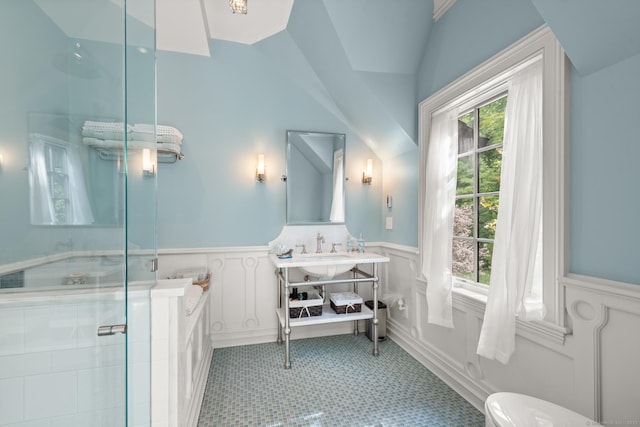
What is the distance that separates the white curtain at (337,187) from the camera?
2.83 meters

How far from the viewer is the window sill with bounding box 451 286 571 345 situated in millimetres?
1312

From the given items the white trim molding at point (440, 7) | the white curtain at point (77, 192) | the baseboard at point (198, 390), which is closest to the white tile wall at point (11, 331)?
the white curtain at point (77, 192)

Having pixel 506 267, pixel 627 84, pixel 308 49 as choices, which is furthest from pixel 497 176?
pixel 308 49

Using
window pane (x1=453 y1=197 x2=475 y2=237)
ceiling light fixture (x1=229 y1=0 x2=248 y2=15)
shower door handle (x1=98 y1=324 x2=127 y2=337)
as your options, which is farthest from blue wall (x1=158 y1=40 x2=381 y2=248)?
shower door handle (x1=98 y1=324 x2=127 y2=337)

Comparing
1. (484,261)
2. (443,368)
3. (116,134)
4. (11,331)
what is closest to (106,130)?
(116,134)

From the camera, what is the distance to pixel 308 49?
2.53m

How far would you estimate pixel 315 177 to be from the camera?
2775mm

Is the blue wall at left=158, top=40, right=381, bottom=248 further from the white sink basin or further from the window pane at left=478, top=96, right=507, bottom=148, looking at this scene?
the window pane at left=478, top=96, right=507, bottom=148

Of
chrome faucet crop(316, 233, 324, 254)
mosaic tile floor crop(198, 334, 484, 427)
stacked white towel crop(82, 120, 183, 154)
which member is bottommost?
mosaic tile floor crop(198, 334, 484, 427)

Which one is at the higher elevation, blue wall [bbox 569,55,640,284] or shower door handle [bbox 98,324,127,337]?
blue wall [bbox 569,55,640,284]

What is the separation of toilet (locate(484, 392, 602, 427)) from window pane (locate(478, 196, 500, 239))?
95 cm

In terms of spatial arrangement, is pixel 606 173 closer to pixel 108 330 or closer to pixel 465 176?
pixel 465 176

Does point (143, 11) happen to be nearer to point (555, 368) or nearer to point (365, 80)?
point (365, 80)

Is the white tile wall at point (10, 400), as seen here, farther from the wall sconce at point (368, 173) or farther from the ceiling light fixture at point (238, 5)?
the wall sconce at point (368, 173)
